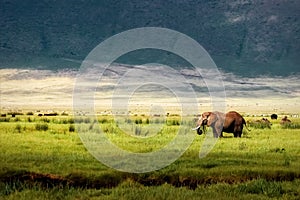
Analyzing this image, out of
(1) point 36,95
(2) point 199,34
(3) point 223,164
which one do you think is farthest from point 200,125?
(2) point 199,34

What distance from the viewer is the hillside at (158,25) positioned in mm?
125312

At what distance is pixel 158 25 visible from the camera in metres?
140

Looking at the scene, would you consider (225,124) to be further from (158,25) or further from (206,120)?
(158,25)

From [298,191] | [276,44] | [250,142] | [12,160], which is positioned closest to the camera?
[298,191]

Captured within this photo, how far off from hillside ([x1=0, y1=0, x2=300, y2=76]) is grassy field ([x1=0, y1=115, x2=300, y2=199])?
10161 cm

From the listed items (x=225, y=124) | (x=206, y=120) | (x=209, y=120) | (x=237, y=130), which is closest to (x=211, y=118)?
(x=209, y=120)

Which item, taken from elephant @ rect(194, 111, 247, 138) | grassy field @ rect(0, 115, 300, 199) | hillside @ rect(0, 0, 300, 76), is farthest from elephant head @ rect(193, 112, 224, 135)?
hillside @ rect(0, 0, 300, 76)

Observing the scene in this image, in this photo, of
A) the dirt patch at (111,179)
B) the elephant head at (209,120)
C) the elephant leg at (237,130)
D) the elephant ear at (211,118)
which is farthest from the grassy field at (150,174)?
the elephant ear at (211,118)

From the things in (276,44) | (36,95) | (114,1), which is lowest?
(36,95)

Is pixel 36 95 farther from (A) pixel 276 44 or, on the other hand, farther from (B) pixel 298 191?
(B) pixel 298 191

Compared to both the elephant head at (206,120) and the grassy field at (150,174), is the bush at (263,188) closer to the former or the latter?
the grassy field at (150,174)

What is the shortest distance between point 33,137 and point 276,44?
11974cm

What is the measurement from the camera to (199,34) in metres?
137

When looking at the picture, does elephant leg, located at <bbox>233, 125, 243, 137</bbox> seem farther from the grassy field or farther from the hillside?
the hillside
